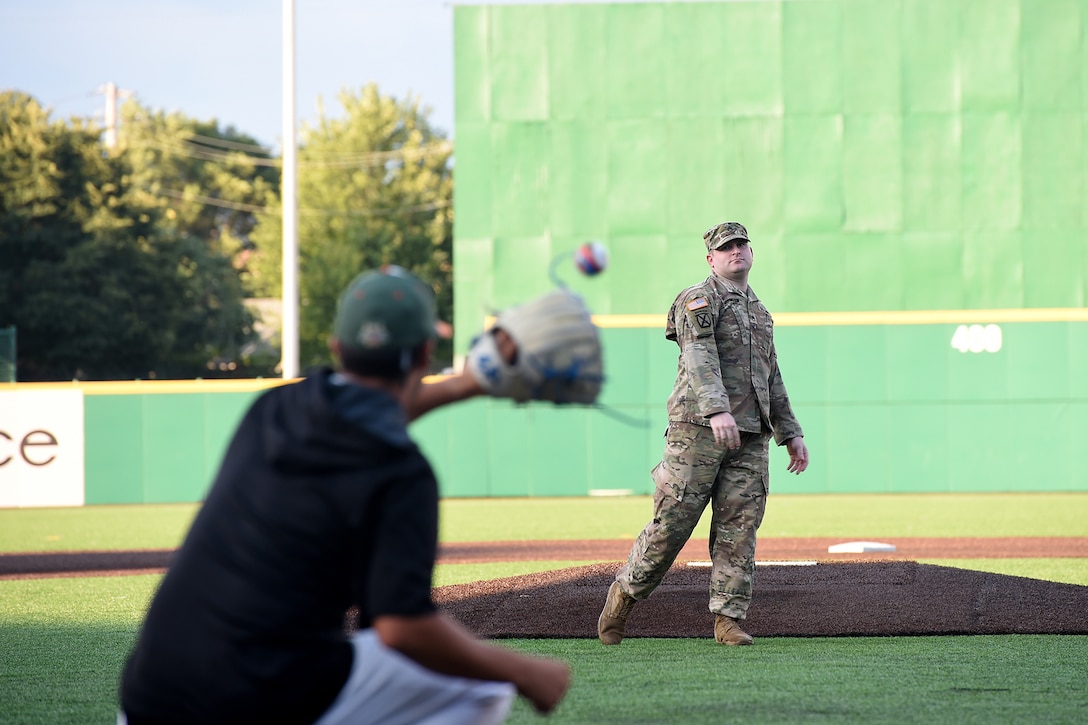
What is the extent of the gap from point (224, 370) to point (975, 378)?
94.0 feet

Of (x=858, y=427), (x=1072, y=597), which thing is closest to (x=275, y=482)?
(x=1072, y=597)

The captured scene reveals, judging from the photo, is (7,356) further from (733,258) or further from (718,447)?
(718,447)

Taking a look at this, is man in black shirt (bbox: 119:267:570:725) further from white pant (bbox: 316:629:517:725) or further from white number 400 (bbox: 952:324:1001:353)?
white number 400 (bbox: 952:324:1001:353)

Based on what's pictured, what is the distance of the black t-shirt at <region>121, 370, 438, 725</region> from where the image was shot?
109 inches

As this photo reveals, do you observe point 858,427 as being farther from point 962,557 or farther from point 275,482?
point 275,482

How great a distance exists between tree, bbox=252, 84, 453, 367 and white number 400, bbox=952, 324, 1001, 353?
Result: 31.4 metres

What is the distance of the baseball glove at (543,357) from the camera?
10.2 feet

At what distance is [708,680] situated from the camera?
20.0 feet

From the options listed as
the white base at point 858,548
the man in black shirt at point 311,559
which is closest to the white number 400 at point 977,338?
the white base at point 858,548

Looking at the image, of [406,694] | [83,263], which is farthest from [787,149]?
[83,263]

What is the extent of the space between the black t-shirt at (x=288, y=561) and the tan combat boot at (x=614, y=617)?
14.7 feet

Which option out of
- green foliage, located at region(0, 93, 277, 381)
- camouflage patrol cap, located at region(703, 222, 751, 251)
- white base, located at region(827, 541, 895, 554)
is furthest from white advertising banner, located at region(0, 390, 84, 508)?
green foliage, located at region(0, 93, 277, 381)

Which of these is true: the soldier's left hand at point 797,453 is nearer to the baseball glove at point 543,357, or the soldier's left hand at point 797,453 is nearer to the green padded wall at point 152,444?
the baseball glove at point 543,357

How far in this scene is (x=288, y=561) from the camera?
110 inches
